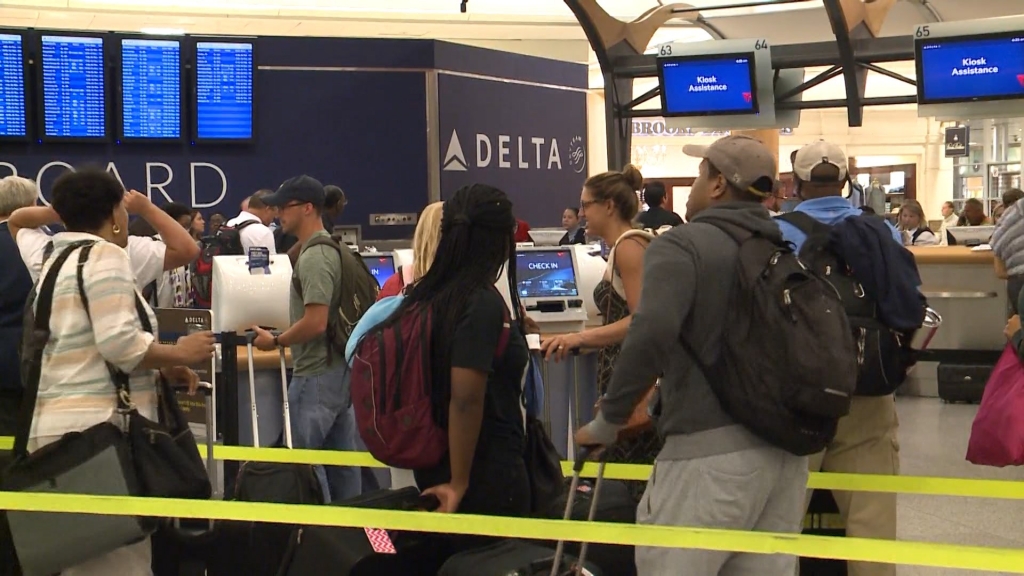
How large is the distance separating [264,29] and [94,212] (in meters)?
15.2

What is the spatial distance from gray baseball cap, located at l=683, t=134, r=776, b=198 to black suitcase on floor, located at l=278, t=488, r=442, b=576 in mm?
1089

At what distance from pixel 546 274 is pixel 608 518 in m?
3.26

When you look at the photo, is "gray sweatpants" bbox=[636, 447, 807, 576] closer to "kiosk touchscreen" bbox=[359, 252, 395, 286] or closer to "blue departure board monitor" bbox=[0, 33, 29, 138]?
"kiosk touchscreen" bbox=[359, 252, 395, 286]

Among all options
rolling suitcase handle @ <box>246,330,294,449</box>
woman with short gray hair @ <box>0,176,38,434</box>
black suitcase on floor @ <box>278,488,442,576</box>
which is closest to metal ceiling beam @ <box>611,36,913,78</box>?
rolling suitcase handle @ <box>246,330,294,449</box>

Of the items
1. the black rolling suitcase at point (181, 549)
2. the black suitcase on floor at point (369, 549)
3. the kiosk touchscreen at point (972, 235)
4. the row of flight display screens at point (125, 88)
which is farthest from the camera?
the kiosk touchscreen at point (972, 235)

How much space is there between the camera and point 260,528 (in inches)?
164


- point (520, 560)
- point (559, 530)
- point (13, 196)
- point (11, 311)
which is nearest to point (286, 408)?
point (11, 311)

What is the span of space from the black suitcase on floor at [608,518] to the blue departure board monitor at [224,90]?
21.4ft

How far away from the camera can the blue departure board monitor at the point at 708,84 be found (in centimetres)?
1107

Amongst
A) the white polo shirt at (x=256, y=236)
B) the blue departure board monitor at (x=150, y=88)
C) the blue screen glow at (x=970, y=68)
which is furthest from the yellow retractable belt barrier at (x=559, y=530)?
the blue screen glow at (x=970, y=68)

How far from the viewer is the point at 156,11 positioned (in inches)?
675

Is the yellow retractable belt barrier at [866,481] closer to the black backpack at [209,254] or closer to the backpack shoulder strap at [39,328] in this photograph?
the backpack shoulder strap at [39,328]

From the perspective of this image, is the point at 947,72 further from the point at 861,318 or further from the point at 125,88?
the point at 861,318

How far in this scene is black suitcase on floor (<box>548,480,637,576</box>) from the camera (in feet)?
11.5
